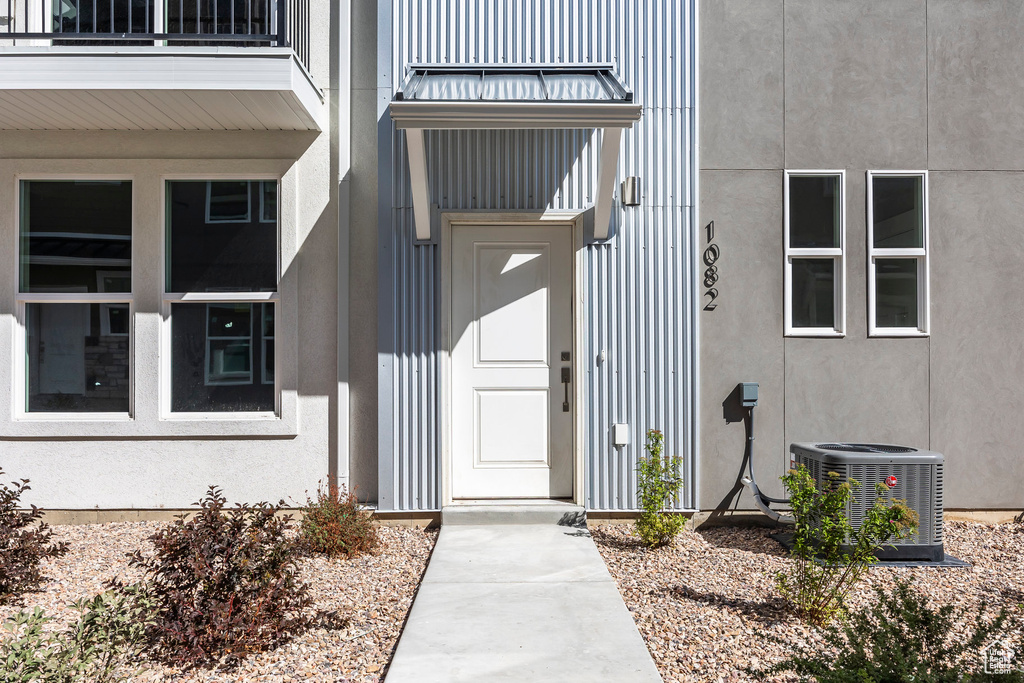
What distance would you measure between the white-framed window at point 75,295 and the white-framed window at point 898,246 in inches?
241

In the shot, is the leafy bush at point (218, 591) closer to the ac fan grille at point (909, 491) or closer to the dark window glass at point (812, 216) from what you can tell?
the ac fan grille at point (909, 491)

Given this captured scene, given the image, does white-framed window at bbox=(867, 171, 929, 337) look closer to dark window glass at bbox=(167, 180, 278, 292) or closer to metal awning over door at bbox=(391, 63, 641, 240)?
metal awning over door at bbox=(391, 63, 641, 240)

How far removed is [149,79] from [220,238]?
132cm

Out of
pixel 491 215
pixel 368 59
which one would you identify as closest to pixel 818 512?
pixel 491 215

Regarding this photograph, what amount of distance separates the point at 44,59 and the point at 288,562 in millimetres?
3894

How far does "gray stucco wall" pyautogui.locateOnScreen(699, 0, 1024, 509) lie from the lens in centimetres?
569

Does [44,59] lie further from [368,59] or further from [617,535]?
[617,535]

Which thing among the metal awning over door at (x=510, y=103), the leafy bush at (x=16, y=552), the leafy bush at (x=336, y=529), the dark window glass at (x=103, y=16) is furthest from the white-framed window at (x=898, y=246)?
the leafy bush at (x=16, y=552)

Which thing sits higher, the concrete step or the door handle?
the door handle

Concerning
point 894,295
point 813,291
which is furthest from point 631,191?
point 894,295

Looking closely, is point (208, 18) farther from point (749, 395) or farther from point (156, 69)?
point (749, 395)

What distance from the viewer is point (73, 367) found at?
5.66m

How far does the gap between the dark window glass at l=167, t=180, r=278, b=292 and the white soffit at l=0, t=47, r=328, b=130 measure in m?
0.73

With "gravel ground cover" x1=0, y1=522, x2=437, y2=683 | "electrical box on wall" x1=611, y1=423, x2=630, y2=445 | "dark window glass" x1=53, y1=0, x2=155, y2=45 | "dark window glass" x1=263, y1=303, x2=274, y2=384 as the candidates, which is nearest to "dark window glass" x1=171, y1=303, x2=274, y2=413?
"dark window glass" x1=263, y1=303, x2=274, y2=384
